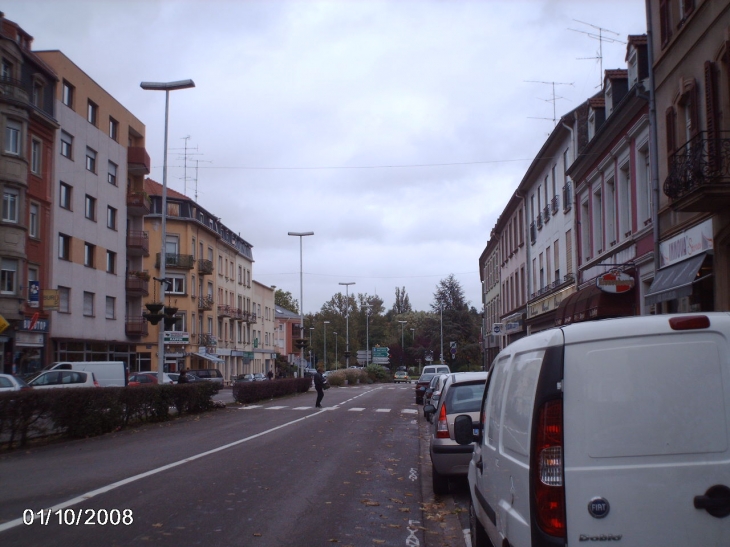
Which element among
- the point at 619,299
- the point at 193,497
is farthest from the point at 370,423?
the point at 193,497

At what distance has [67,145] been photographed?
123 feet

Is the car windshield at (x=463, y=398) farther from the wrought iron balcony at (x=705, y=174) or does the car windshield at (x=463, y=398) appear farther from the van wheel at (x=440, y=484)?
the wrought iron balcony at (x=705, y=174)

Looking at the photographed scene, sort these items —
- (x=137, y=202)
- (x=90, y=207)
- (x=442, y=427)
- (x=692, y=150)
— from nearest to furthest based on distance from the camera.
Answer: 1. (x=442, y=427)
2. (x=692, y=150)
3. (x=90, y=207)
4. (x=137, y=202)

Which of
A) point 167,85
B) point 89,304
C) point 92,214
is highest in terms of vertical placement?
point 167,85

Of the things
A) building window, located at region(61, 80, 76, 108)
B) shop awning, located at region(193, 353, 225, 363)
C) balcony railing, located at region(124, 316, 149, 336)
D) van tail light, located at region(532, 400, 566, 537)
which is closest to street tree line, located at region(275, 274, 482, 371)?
shop awning, located at region(193, 353, 225, 363)

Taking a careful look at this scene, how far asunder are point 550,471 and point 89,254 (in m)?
40.1

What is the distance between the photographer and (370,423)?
2311cm

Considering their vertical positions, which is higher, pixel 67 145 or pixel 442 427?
pixel 67 145

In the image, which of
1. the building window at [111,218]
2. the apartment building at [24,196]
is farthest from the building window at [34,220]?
the building window at [111,218]

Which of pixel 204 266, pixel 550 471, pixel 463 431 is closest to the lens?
pixel 550 471

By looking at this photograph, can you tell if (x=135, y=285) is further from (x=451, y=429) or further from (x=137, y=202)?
(x=451, y=429)

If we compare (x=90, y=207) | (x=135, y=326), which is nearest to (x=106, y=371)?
(x=90, y=207)

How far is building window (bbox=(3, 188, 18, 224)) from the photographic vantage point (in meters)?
32.0
